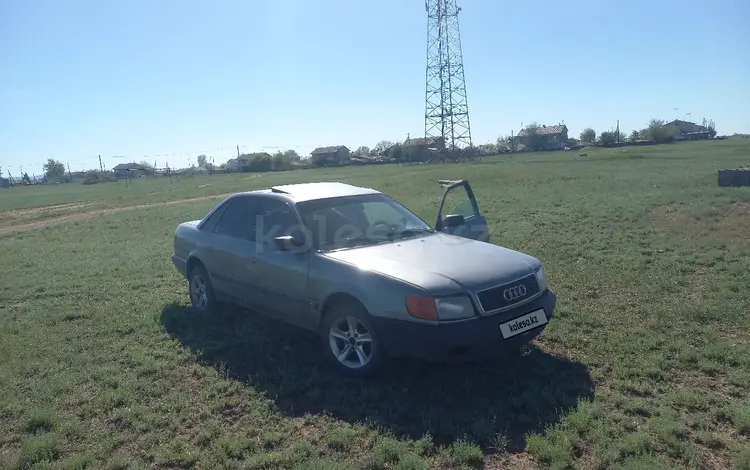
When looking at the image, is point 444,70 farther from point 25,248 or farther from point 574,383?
point 574,383

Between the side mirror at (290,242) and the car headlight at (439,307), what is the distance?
135cm

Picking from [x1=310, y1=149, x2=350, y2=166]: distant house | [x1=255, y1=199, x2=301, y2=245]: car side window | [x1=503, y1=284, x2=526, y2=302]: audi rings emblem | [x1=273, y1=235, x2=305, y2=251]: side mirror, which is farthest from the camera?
[x1=310, y1=149, x2=350, y2=166]: distant house

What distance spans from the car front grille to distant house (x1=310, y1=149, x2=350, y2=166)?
7995 centimetres

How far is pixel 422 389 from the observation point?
14.4 ft

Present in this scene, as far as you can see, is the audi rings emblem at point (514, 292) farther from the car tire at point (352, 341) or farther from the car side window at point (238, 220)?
the car side window at point (238, 220)

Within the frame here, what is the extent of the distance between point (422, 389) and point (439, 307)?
73 centimetres

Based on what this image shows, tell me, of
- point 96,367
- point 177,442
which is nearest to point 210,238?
point 96,367

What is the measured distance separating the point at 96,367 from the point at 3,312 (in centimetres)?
347

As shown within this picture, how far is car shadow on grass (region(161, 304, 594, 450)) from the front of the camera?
12.6ft

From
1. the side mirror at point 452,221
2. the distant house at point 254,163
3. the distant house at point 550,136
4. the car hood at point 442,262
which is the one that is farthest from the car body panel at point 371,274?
the distant house at point 550,136

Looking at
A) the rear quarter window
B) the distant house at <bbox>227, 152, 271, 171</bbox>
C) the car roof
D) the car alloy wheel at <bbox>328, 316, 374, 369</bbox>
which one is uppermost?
the distant house at <bbox>227, 152, 271, 171</bbox>

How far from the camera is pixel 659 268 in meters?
7.79

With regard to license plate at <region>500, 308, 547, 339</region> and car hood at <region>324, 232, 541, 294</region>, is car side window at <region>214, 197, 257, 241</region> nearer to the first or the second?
car hood at <region>324, 232, 541, 294</region>

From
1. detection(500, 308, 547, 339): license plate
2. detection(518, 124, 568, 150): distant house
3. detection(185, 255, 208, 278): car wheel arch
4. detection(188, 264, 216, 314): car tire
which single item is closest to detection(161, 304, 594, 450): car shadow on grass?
detection(500, 308, 547, 339): license plate
